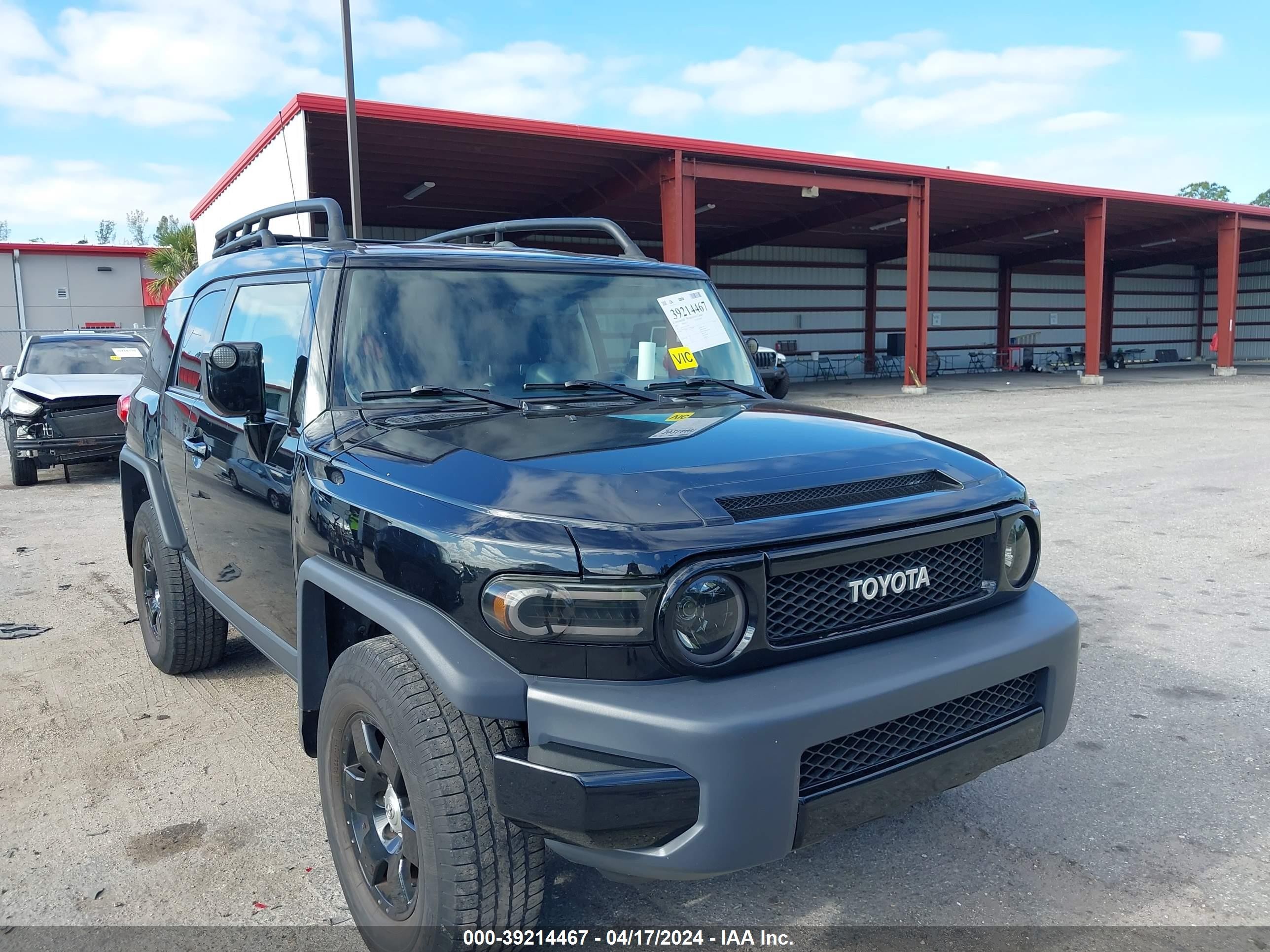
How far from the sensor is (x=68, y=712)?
13.8 feet

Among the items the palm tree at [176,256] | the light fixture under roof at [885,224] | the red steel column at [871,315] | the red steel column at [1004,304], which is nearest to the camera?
the light fixture under roof at [885,224]

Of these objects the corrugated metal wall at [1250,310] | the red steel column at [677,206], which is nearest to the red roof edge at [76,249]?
the red steel column at [677,206]

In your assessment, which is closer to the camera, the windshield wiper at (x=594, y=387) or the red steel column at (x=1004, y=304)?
the windshield wiper at (x=594, y=387)

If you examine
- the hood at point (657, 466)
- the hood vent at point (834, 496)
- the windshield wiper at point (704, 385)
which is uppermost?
the windshield wiper at point (704, 385)

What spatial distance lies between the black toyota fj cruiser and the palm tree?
29348 millimetres

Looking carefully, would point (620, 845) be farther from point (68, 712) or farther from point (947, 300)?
point (947, 300)

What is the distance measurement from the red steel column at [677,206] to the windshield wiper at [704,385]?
16367 mm

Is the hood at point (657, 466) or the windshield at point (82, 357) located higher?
the windshield at point (82, 357)

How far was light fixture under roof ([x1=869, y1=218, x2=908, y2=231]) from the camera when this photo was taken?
2903cm

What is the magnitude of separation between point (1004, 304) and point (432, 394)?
41400 millimetres

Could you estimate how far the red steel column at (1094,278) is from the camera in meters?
27.2

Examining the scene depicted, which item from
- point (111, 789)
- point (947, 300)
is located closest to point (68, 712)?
point (111, 789)

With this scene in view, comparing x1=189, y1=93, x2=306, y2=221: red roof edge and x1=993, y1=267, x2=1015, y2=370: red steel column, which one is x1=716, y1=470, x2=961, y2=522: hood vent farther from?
x1=993, y1=267, x2=1015, y2=370: red steel column

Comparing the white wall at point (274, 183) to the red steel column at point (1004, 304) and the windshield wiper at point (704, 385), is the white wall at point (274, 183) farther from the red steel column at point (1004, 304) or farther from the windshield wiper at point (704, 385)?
the red steel column at point (1004, 304)
